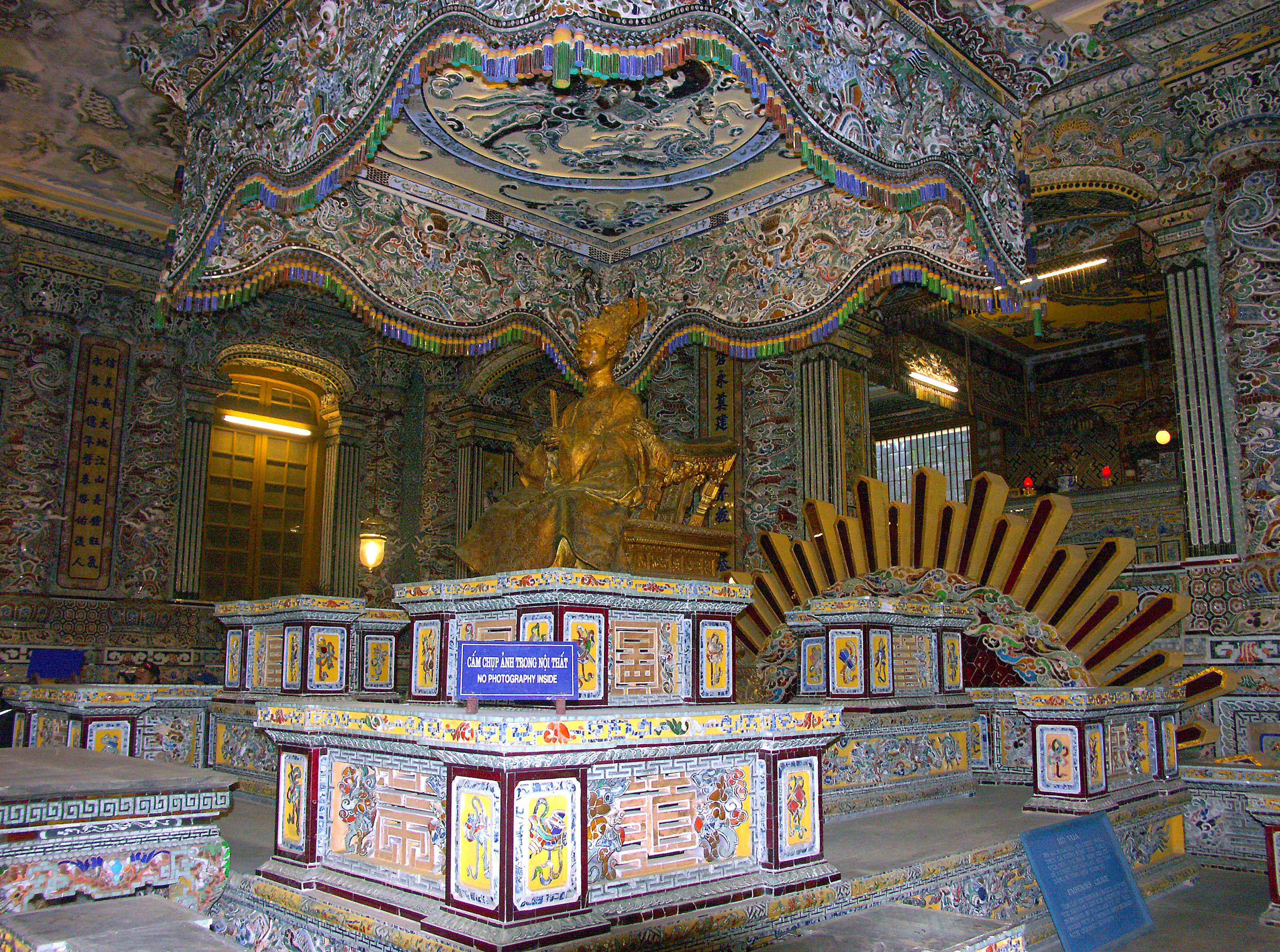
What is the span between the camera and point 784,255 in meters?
6.10

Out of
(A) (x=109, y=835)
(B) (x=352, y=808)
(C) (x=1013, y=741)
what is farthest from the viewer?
(C) (x=1013, y=741)

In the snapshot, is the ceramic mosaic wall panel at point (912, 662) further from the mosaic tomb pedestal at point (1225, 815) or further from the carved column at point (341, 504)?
the carved column at point (341, 504)

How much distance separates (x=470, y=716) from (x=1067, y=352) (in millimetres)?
14473

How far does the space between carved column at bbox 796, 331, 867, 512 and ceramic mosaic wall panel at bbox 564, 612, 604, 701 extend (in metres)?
4.98

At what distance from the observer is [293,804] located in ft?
10.8

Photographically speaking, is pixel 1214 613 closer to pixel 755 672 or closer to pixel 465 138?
pixel 755 672

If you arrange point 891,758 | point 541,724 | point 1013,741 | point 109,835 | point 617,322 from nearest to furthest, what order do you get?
point 541,724 → point 109,835 → point 891,758 → point 1013,741 → point 617,322

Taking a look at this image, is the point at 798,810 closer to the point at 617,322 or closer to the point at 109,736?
the point at 617,322

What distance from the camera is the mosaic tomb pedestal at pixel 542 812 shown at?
2.60 meters

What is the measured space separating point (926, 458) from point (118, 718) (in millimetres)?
13013

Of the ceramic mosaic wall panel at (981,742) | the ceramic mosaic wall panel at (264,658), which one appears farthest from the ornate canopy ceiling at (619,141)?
the ceramic mosaic wall panel at (981,742)

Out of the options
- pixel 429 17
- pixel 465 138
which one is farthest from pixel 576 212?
pixel 429 17

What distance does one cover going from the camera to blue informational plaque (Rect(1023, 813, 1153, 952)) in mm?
4070

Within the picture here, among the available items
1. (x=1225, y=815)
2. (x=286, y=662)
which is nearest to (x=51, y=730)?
(x=286, y=662)
